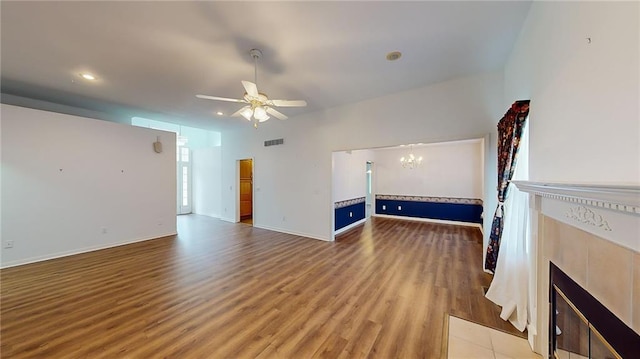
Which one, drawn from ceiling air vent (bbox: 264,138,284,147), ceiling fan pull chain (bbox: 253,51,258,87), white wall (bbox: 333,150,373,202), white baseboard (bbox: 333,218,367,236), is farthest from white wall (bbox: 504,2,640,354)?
ceiling air vent (bbox: 264,138,284,147)

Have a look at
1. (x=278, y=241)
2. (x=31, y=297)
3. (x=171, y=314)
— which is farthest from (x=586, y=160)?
(x=31, y=297)

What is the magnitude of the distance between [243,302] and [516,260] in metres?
3.01

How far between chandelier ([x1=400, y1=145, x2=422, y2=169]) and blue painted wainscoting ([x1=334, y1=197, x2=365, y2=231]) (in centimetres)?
203

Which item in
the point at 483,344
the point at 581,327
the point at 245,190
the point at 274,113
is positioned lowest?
the point at 483,344

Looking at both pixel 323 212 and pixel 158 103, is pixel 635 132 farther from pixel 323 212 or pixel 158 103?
pixel 158 103

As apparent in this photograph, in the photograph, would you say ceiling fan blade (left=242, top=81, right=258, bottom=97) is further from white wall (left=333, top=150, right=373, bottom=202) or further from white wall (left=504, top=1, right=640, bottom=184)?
white wall (left=333, top=150, right=373, bottom=202)

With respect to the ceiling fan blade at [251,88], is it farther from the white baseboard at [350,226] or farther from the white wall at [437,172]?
the white wall at [437,172]

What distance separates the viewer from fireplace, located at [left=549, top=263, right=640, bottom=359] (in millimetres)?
913

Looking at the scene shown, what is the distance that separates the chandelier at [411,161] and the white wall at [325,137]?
11.1 feet

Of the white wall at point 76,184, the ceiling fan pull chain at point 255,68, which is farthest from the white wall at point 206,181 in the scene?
the ceiling fan pull chain at point 255,68

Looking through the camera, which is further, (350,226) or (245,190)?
(245,190)

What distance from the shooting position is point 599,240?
1.07m

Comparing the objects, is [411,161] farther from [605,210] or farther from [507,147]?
[605,210]

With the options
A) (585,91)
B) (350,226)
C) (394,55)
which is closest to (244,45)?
(394,55)
